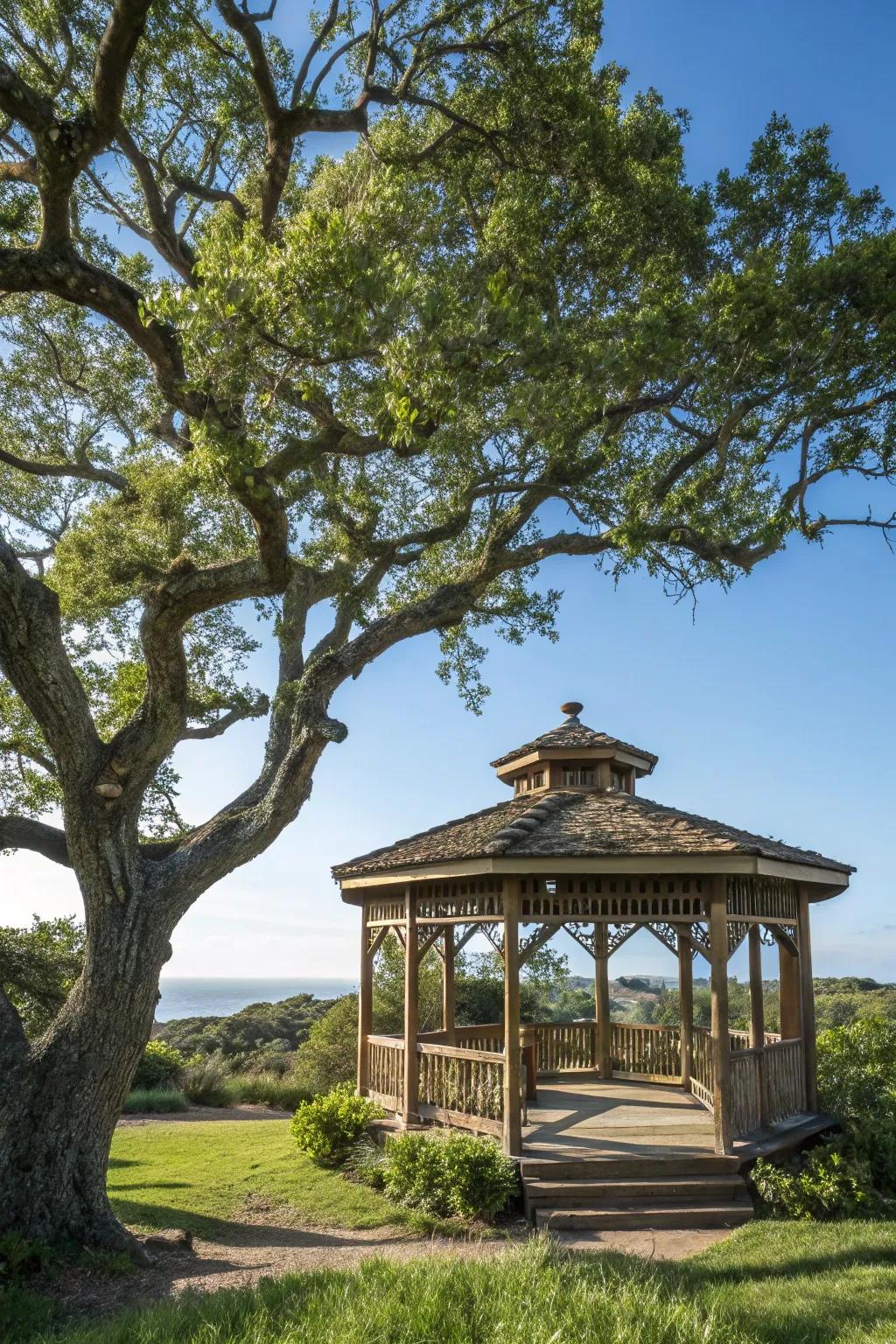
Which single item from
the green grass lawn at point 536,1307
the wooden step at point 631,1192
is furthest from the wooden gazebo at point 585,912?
the green grass lawn at point 536,1307

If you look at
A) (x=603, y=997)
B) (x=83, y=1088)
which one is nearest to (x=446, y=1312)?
(x=83, y=1088)

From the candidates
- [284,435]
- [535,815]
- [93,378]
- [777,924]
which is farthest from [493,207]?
[777,924]

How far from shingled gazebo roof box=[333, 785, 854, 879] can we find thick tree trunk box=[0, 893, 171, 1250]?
3937 millimetres

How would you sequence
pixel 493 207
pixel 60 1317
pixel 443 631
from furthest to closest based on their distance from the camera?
pixel 443 631 < pixel 493 207 < pixel 60 1317

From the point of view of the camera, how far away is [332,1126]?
12.0 metres

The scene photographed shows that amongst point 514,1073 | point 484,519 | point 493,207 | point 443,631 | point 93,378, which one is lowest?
point 514,1073

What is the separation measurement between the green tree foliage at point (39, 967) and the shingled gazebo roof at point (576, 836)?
3.74m

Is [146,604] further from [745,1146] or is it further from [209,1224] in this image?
[745,1146]

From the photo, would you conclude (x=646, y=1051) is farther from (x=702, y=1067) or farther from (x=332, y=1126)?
(x=332, y=1126)

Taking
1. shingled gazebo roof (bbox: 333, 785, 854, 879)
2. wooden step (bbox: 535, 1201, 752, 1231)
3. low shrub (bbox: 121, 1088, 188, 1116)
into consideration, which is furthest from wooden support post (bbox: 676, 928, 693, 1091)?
low shrub (bbox: 121, 1088, 188, 1116)

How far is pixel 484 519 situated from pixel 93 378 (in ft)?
20.5

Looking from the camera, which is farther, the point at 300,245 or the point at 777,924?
the point at 777,924

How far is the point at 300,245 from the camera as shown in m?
6.91

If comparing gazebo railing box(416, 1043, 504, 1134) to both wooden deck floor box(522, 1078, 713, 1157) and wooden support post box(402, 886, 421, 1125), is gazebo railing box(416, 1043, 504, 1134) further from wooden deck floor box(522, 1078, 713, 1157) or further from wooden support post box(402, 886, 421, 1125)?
wooden deck floor box(522, 1078, 713, 1157)
